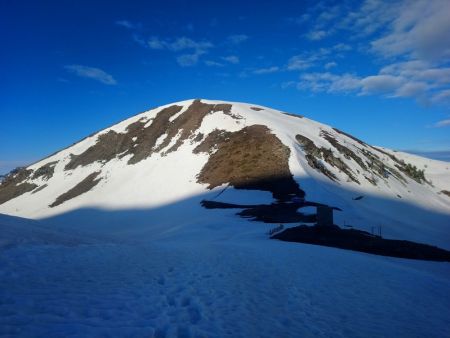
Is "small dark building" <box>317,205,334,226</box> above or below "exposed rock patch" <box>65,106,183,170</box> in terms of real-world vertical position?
below

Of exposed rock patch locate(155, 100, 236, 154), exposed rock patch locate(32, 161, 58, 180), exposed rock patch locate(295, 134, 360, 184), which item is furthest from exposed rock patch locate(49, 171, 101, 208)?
exposed rock patch locate(295, 134, 360, 184)

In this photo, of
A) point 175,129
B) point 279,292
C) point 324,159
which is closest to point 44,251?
point 279,292

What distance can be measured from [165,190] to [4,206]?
40.1m

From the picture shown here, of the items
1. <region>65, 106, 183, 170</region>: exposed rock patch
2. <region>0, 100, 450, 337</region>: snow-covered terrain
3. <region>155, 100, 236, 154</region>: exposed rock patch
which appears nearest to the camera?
<region>0, 100, 450, 337</region>: snow-covered terrain

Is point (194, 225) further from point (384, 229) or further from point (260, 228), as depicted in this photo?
point (384, 229)

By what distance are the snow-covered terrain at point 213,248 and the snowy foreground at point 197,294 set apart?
5cm

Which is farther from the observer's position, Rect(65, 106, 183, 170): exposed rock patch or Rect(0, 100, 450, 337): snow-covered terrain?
Rect(65, 106, 183, 170): exposed rock patch

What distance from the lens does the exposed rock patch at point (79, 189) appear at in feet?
217

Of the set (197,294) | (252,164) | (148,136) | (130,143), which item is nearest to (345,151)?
(252,164)

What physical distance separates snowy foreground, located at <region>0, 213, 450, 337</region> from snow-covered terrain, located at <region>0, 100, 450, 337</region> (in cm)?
5

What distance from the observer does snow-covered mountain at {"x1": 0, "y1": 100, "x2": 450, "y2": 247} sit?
46188 mm

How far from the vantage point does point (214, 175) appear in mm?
54938

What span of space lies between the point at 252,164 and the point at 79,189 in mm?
34828

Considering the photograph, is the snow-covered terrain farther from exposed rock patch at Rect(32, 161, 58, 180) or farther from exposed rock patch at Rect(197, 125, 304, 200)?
exposed rock patch at Rect(32, 161, 58, 180)
